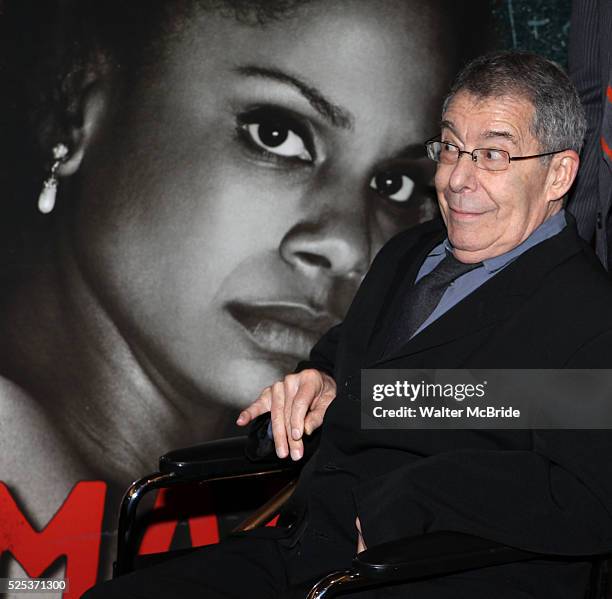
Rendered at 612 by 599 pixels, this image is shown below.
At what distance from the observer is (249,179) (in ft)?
8.79

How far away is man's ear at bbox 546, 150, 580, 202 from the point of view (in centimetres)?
190

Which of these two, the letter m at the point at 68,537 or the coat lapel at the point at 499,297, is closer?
the coat lapel at the point at 499,297

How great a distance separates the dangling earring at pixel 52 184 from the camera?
8.57 feet

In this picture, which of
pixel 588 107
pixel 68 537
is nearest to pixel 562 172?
pixel 588 107

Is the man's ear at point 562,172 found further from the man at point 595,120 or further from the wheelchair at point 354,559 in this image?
the wheelchair at point 354,559

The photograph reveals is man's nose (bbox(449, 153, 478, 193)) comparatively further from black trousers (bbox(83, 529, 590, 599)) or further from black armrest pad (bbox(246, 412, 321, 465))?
black trousers (bbox(83, 529, 590, 599))

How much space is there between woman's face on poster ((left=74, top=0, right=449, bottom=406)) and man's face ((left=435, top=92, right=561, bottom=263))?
0.76 metres

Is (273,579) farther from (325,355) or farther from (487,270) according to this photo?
(487,270)

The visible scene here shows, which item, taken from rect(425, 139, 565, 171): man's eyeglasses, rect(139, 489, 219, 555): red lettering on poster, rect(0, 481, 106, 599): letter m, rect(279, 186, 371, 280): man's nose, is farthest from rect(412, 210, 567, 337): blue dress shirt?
rect(0, 481, 106, 599): letter m

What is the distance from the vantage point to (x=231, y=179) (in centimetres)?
267

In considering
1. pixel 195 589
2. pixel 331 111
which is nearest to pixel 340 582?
pixel 195 589

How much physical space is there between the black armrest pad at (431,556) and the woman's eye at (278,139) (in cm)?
141

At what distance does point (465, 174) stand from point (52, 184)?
1273 mm

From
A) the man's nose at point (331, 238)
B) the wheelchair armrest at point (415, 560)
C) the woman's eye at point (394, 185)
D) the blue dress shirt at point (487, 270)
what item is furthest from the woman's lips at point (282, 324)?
the wheelchair armrest at point (415, 560)
